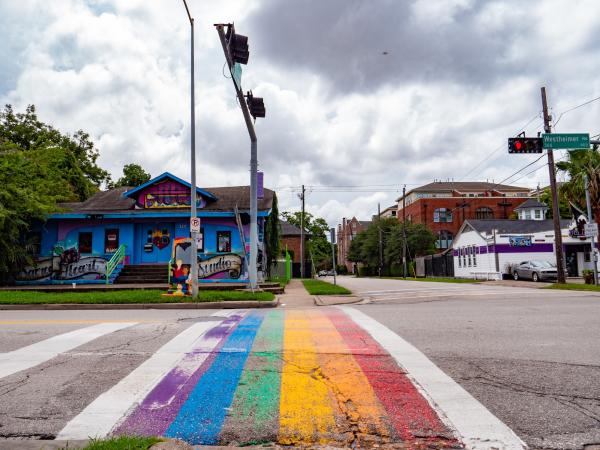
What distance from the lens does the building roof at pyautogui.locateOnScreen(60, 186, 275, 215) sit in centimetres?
2347

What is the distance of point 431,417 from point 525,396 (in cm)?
119

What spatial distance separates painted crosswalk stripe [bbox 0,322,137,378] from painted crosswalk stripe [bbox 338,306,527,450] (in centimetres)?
477

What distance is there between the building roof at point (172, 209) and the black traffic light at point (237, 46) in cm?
1122

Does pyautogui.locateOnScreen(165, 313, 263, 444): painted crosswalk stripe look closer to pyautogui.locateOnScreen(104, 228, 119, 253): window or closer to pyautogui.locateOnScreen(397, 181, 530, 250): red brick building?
pyautogui.locateOnScreen(104, 228, 119, 253): window

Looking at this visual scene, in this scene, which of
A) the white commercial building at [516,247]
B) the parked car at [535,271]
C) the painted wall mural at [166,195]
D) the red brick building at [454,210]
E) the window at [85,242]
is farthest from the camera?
the red brick building at [454,210]

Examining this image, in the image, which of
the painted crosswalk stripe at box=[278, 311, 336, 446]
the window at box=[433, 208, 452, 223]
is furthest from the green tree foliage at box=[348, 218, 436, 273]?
the painted crosswalk stripe at box=[278, 311, 336, 446]

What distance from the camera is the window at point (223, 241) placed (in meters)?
22.9

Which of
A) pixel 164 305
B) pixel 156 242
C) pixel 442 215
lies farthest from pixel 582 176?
pixel 442 215

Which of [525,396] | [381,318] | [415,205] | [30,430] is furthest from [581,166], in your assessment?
[415,205]

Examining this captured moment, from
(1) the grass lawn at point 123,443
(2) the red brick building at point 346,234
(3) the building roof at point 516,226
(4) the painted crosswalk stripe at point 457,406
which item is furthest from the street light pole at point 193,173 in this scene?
(2) the red brick building at point 346,234

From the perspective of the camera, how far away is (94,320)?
1002 centimetres

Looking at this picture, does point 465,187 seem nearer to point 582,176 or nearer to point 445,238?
point 445,238

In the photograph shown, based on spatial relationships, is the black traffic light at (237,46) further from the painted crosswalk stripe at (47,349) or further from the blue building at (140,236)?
the blue building at (140,236)

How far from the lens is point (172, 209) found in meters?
23.4
